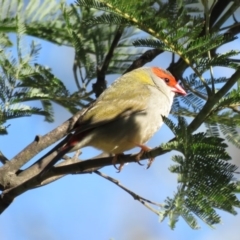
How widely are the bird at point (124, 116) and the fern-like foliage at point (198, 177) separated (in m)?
1.08

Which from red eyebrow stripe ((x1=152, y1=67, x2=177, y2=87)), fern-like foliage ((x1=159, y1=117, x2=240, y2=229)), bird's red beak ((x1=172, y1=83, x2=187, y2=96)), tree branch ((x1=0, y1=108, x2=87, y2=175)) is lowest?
fern-like foliage ((x1=159, y1=117, x2=240, y2=229))

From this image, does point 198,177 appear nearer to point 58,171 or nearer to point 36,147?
point 58,171

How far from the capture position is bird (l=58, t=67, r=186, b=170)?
3389mm

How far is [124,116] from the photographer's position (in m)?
3.65

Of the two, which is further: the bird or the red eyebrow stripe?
the red eyebrow stripe

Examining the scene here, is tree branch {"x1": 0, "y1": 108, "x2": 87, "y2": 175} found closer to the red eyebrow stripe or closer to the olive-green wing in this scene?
the olive-green wing

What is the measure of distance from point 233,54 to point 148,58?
1130 mm

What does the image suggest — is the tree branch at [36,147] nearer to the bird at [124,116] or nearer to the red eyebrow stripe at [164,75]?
Result: the bird at [124,116]

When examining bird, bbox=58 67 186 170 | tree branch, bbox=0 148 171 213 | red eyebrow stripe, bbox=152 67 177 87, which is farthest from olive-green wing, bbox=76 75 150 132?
tree branch, bbox=0 148 171 213

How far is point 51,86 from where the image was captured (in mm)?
3316

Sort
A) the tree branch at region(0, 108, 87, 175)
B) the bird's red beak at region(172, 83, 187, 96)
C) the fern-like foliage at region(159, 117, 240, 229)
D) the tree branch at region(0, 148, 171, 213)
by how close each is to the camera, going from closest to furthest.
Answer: the fern-like foliage at region(159, 117, 240, 229)
the tree branch at region(0, 148, 171, 213)
the tree branch at region(0, 108, 87, 175)
the bird's red beak at region(172, 83, 187, 96)

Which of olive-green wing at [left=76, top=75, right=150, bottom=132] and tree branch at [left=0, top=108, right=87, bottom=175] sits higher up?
olive-green wing at [left=76, top=75, right=150, bottom=132]

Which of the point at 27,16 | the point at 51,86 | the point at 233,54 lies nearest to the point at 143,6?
the point at 233,54

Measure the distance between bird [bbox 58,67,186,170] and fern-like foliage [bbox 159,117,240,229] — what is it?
1082 mm
